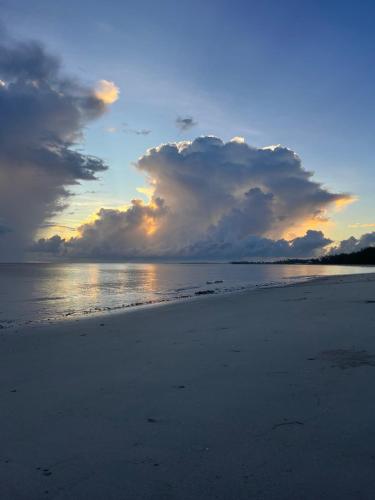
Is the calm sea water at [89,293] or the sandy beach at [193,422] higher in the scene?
the sandy beach at [193,422]

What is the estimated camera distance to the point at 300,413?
4.62m

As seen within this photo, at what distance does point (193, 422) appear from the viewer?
449cm

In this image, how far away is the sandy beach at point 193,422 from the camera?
10.9ft

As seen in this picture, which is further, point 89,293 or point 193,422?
point 89,293

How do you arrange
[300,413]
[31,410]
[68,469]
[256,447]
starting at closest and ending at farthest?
[68,469]
[256,447]
[300,413]
[31,410]

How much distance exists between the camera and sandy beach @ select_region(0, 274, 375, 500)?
3.31 metres

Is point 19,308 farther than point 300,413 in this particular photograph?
Yes

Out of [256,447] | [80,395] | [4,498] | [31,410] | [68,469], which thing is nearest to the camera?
[4,498]

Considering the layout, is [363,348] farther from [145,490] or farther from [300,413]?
[145,490]

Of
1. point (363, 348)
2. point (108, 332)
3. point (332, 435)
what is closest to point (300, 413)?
point (332, 435)

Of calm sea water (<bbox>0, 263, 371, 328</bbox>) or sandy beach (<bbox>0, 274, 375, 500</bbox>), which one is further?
calm sea water (<bbox>0, 263, 371, 328</bbox>)

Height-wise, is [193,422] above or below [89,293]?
above

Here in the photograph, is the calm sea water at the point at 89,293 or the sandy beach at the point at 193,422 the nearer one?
the sandy beach at the point at 193,422

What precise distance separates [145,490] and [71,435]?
4.52ft
